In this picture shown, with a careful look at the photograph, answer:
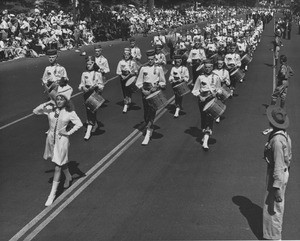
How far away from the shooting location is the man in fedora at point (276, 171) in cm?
617

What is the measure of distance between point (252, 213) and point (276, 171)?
61.4 inches

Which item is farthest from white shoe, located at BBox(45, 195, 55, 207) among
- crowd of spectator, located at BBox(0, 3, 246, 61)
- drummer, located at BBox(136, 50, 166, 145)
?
crowd of spectator, located at BBox(0, 3, 246, 61)

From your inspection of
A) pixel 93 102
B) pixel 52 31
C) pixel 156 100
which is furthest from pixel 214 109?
pixel 52 31

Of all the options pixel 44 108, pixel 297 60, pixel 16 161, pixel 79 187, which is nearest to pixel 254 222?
pixel 79 187

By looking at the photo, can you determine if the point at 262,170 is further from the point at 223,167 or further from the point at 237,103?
the point at 237,103

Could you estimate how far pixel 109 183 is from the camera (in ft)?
28.8

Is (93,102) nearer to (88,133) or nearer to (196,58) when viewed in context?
(88,133)

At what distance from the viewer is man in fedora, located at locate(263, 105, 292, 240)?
6.17 metres

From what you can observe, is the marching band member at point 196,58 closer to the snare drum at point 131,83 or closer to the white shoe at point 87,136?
the snare drum at point 131,83

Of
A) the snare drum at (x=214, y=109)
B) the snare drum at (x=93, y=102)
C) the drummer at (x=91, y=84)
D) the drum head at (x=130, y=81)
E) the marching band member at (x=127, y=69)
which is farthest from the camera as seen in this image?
the marching band member at (x=127, y=69)

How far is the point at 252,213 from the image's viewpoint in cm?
747

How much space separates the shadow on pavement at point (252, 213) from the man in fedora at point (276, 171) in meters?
0.36

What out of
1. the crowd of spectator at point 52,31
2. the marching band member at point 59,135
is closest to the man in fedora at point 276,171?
the marching band member at point 59,135

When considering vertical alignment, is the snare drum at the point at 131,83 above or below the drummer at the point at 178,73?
below
